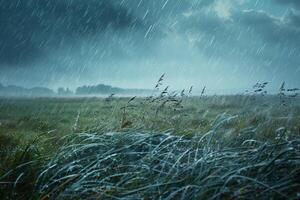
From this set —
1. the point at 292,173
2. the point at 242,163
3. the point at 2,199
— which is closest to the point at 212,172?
the point at 242,163

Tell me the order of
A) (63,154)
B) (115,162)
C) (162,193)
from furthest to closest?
(63,154) → (115,162) → (162,193)

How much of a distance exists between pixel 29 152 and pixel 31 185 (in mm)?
611

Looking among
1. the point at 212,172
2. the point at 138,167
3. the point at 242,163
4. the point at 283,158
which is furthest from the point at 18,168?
the point at 283,158

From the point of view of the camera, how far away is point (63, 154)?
423 cm

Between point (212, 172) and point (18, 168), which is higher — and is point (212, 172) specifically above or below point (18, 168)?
above

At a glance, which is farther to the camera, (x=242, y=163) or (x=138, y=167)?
(x=138, y=167)

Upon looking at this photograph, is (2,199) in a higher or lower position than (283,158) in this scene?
lower

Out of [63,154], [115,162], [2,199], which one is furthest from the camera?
[63,154]

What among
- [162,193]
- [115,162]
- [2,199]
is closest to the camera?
[162,193]

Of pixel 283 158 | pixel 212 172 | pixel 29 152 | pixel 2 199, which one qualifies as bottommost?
pixel 2 199

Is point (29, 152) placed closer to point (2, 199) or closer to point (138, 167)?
point (2, 199)

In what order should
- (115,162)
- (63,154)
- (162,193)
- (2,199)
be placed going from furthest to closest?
(63,154) → (115,162) → (2,199) → (162,193)

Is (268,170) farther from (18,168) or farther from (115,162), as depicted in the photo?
(18,168)

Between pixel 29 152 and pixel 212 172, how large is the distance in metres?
2.23
